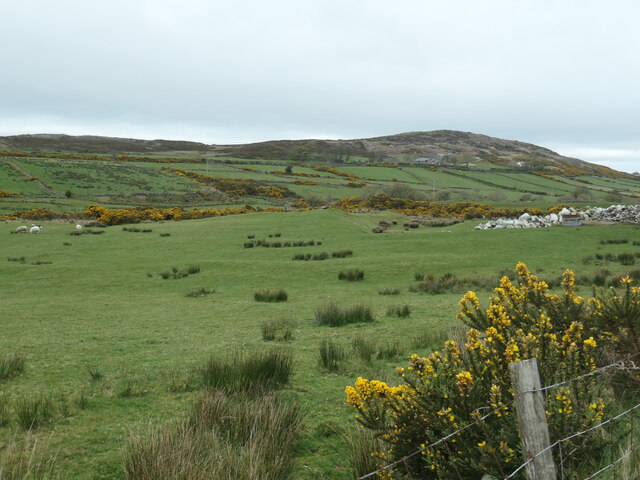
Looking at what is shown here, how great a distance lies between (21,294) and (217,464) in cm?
1741

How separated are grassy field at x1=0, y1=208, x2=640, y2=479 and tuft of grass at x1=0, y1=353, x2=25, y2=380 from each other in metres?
0.19

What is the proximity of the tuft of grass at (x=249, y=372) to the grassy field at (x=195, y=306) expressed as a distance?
34 centimetres

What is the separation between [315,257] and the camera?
25141mm

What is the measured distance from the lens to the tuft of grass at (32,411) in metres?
5.06

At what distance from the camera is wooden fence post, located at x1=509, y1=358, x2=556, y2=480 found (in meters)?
2.69

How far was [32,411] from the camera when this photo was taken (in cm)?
518

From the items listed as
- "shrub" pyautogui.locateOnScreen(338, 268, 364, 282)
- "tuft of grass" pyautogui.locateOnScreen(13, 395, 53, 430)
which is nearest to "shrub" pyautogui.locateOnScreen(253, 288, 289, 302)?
"shrub" pyautogui.locateOnScreen(338, 268, 364, 282)

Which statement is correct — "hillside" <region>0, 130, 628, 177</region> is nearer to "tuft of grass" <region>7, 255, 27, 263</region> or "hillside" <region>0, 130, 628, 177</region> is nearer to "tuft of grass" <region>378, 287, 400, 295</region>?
"tuft of grass" <region>7, 255, 27, 263</region>

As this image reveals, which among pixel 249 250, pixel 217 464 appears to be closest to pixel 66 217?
pixel 249 250

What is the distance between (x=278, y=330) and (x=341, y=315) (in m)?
1.93

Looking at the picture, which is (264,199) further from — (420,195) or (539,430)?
(539,430)

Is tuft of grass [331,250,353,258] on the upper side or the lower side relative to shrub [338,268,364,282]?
upper

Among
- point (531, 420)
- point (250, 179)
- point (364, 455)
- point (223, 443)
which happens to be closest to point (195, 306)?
point (223, 443)

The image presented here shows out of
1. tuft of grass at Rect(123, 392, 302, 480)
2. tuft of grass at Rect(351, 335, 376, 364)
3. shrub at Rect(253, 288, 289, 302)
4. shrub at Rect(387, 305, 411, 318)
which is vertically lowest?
shrub at Rect(253, 288, 289, 302)
